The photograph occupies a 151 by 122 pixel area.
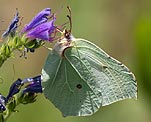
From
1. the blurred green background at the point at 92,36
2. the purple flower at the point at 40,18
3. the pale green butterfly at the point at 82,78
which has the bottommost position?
the pale green butterfly at the point at 82,78

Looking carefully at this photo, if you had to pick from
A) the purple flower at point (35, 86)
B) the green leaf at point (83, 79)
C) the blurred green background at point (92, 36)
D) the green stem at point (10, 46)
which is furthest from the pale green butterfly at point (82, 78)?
the blurred green background at point (92, 36)

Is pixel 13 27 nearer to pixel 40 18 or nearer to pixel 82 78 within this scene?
pixel 40 18

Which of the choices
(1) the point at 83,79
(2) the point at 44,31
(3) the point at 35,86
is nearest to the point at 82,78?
(1) the point at 83,79

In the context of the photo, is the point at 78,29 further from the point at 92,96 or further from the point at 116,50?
the point at 92,96

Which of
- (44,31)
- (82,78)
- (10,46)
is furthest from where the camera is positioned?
(82,78)

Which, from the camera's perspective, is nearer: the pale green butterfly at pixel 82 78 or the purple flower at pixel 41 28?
the purple flower at pixel 41 28

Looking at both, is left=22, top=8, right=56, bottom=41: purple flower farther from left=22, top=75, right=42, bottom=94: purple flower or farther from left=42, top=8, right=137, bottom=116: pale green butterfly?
left=22, top=75, right=42, bottom=94: purple flower

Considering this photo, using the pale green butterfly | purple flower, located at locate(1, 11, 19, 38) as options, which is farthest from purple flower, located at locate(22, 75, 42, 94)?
purple flower, located at locate(1, 11, 19, 38)

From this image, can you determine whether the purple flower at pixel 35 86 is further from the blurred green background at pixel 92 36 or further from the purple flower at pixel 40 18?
the blurred green background at pixel 92 36
